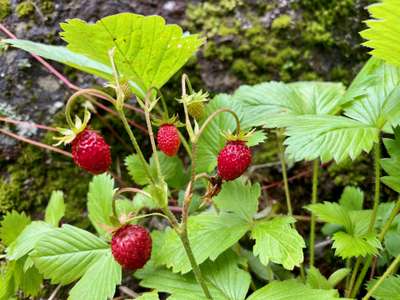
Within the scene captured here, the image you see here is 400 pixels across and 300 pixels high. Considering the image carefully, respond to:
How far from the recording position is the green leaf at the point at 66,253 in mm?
1285

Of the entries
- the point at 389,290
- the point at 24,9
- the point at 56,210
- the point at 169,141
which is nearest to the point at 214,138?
the point at 169,141

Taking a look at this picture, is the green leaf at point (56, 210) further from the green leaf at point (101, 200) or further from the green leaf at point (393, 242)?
the green leaf at point (393, 242)

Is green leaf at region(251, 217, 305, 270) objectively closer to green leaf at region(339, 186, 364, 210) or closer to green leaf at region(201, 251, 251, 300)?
green leaf at region(201, 251, 251, 300)

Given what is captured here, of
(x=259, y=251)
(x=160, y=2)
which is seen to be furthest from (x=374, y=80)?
(x=160, y=2)

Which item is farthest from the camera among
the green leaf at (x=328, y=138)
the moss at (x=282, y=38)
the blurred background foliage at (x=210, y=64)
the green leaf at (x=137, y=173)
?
the moss at (x=282, y=38)

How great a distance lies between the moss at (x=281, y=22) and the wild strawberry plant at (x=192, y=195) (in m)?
0.52

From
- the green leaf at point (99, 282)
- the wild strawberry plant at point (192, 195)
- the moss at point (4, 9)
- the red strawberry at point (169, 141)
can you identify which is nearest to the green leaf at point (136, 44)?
the wild strawberry plant at point (192, 195)

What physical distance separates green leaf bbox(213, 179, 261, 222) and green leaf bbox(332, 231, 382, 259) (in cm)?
25

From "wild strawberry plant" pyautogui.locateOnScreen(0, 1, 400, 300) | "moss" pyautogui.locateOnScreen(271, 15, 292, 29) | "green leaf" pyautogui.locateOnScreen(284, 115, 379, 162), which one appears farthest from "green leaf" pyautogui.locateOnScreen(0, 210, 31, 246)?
"moss" pyautogui.locateOnScreen(271, 15, 292, 29)

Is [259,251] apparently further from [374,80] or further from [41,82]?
[41,82]

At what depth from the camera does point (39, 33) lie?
1840 mm

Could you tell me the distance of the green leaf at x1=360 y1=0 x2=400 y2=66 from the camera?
1028mm

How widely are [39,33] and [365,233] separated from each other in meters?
1.42

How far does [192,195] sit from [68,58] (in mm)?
500
